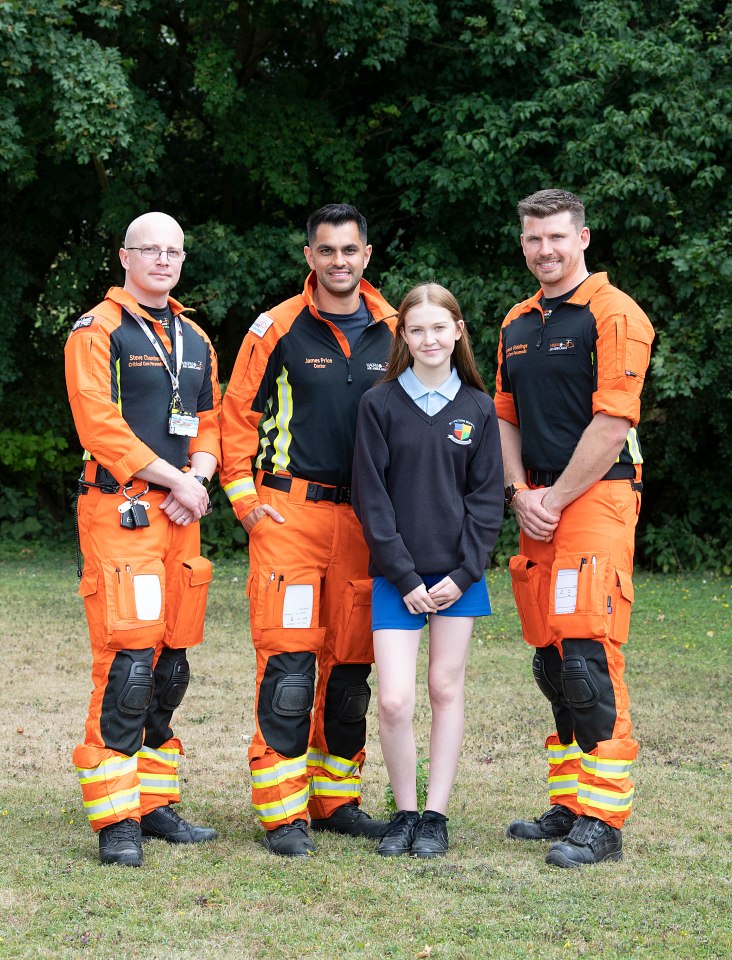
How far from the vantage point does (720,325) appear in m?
12.3

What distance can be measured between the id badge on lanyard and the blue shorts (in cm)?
93

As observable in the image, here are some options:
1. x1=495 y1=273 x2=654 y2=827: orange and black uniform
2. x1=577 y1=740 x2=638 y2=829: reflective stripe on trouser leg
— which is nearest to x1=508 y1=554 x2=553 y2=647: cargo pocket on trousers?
x1=495 y1=273 x2=654 y2=827: orange and black uniform

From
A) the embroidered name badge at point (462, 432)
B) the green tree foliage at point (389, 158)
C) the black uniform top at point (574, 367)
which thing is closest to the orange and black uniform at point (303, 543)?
the embroidered name badge at point (462, 432)

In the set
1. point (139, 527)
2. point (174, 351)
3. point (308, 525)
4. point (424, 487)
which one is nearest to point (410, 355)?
point (424, 487)

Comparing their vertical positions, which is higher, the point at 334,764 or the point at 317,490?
the point at 317,490

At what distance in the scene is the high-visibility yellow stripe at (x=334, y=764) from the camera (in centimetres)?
504

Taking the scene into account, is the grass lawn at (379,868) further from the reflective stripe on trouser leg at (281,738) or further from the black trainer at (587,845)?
the reflective stripe on trouser leg at (281,738)

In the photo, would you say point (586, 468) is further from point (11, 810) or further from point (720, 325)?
point (720, 325)

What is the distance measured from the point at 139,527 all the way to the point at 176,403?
0.53 m

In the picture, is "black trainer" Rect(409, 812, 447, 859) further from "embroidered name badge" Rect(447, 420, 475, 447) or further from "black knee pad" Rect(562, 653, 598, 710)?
"embroidered name badge" Rect(447, 420, 475, 447)

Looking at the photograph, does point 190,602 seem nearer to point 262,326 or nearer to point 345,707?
point 345,707

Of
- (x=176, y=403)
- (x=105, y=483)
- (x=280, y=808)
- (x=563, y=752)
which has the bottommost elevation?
(x=280, y=808)

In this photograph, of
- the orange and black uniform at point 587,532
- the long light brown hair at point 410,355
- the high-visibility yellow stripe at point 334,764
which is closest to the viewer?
the orange and black uniform at point 587,532

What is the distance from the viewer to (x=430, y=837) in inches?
179
